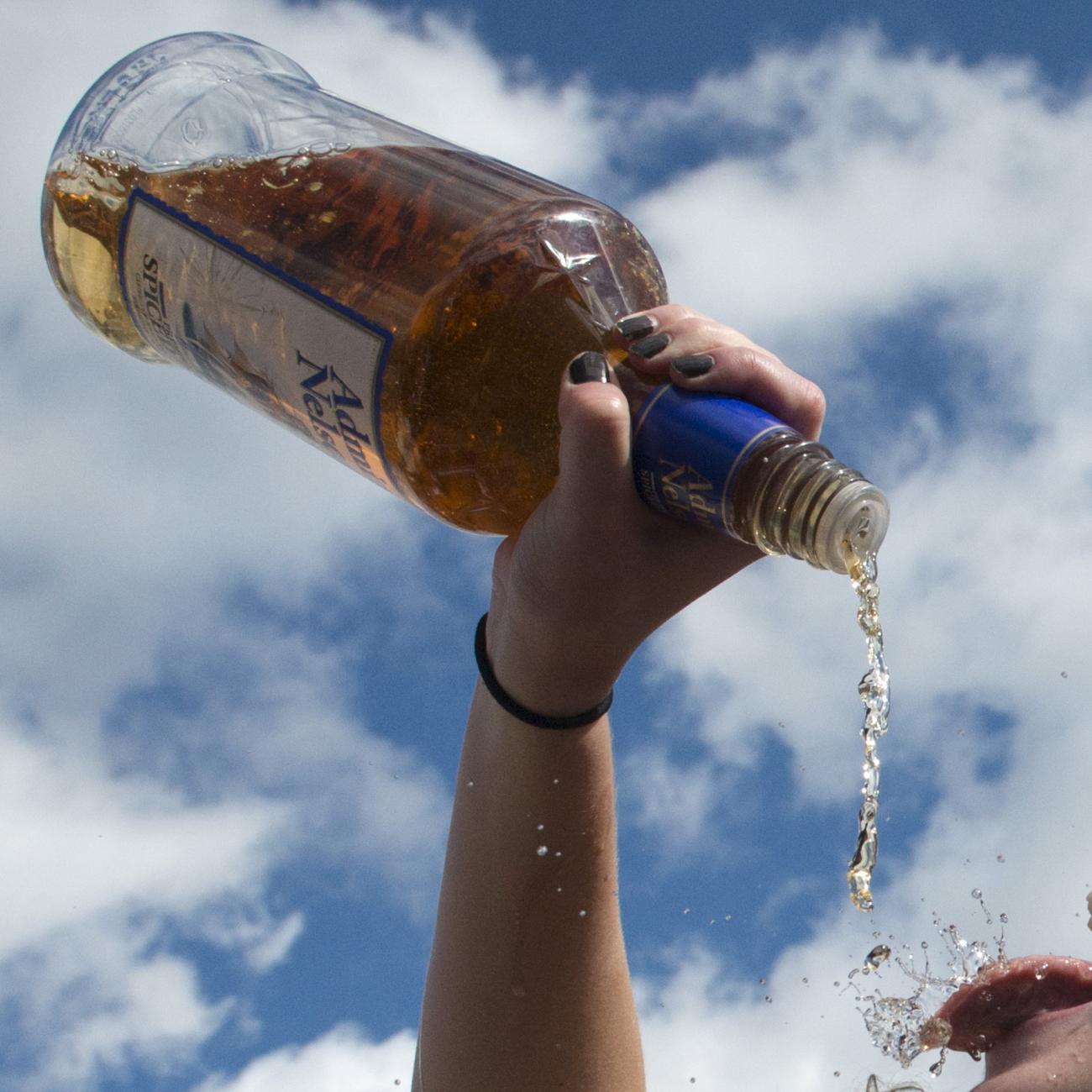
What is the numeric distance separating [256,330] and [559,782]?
0.77m

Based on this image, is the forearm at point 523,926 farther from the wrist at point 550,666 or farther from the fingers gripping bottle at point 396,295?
the fingers gripping bottle at point 396,295

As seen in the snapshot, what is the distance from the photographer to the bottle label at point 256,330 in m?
1.79

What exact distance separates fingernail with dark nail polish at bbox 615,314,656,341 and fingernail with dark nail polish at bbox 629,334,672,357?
23mm

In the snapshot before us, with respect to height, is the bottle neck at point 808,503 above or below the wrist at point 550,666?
below

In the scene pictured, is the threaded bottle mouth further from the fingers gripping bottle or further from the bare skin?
the bare skin

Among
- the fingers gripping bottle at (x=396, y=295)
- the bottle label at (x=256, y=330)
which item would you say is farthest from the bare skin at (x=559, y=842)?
the bottle label at (x=256, y=330)

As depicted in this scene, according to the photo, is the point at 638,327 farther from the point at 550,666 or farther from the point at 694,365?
the point at 550,666

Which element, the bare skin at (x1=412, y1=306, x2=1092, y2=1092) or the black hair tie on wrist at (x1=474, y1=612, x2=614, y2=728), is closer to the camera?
the bare skin at (x1=412, y1=306, x2=1092, y2=1092)

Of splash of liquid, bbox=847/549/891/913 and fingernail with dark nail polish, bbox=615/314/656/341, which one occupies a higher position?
fingernail with dark nail polish, bbox=615/314/656/341

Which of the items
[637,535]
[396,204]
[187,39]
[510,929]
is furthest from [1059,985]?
[187,39]

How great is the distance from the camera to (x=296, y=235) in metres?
1.89

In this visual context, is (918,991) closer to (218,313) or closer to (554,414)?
(554,414)

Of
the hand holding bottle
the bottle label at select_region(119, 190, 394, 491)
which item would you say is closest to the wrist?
the hand holding bottle

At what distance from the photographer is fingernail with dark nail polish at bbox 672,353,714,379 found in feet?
5.01
